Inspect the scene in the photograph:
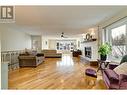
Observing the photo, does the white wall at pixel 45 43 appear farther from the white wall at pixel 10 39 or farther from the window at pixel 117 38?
the window at pixel 117 38

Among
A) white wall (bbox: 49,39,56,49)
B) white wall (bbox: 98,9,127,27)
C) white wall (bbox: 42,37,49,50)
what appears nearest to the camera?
white wall (bbox: 98,9,127,27)

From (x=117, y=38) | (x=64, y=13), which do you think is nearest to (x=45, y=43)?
(x=117, y=38)

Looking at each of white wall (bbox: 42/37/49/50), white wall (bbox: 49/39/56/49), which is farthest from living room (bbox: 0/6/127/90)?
white wall (bbox: 49/39/56/49)

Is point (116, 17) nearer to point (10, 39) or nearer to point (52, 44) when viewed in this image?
point (10, 39)

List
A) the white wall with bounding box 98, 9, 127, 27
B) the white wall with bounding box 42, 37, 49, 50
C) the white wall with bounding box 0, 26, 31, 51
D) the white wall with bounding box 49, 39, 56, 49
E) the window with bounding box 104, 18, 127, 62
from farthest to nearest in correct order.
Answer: the white wall with bounding box 49, 39, 56, 49 < the white wall with bounding box 42, 37, 49, 50 < the white wall with bounding box 0, 26, 31, 51 < the window with bounding box 104, 18, 127, 62 < the white wall with bounding box 98, 9, 127, 27

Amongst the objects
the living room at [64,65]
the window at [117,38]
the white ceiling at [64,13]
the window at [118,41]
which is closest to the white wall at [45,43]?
the living room at [64,65]

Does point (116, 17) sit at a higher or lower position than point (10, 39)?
higher

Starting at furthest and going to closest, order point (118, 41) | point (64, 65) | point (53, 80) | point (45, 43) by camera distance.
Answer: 1. point (45, 43)
2. point (64, 65)
3. point (118, 41)
4. point (53, 80)

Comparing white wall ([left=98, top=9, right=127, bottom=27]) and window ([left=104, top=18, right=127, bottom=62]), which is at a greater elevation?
white wall ([left=98, top=9, right=127, bottom=27])

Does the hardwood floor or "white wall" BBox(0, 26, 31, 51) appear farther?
"white wall" BBox(0, 26, 31, 51)

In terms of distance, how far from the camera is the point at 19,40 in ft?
35.7

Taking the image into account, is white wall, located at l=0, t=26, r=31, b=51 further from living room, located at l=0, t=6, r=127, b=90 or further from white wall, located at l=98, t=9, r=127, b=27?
white wall, located at l=98, t=9, r=127, b=27
